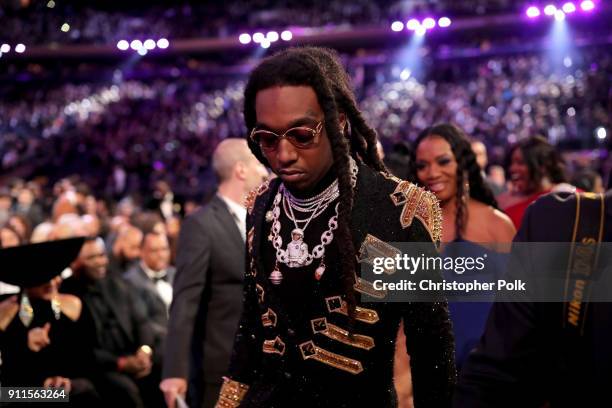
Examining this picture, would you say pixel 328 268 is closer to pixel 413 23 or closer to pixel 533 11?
pixel 533 11

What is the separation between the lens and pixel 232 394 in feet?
7.47

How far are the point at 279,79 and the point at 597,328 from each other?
3.47 ft

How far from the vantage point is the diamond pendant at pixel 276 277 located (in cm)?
220

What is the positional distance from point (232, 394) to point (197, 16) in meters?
33.0

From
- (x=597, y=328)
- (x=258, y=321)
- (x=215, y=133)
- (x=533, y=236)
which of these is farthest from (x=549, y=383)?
(x=215, y=133)

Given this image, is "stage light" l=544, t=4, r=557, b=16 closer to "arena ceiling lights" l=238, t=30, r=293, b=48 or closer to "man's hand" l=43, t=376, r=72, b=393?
"arena ceiling lights" l=238, t=30, r=293, b=48

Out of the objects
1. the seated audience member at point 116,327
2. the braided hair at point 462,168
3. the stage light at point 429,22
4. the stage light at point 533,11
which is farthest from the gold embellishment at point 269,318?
the stage light at point 429,22

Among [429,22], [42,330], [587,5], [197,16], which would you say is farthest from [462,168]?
[197,16]

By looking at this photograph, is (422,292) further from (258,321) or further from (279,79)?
(279,79)

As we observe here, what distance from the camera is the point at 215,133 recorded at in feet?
86.0

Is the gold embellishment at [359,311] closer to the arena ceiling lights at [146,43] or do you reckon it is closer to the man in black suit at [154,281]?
the man in black suit at [154,281]

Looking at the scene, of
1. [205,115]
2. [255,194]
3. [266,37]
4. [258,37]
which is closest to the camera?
[255,194]

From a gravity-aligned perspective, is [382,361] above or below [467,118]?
below

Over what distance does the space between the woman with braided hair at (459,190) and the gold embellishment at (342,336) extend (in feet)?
6.21
